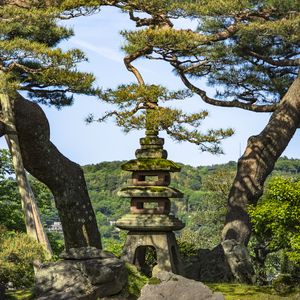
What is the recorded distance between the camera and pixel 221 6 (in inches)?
624

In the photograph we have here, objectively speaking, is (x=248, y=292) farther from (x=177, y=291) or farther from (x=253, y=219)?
(x=177, y=291)

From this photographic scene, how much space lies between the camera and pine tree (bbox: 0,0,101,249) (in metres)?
14.4

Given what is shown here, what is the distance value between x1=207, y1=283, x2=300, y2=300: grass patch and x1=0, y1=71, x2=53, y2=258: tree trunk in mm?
3893

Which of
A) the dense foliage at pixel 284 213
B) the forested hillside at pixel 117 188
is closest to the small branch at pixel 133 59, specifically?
the dense foliage at pixel 284 213

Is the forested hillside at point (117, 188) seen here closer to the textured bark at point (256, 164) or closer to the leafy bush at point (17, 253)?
the textured bark at point (256, 164)

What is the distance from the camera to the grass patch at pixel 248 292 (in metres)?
13.4

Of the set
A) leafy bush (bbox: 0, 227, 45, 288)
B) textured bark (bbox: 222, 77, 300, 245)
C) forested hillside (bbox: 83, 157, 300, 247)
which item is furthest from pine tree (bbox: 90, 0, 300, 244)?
forested hillside (bbox: 83, 157, 300, 247)

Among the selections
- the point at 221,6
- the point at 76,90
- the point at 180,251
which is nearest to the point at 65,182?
the point at 76,90

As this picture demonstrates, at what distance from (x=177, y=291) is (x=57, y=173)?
592 centimetres

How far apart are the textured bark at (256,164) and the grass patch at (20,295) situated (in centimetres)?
529

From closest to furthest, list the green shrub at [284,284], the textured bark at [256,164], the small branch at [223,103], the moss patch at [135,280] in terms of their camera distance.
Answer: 1. the moss patch at [135,280]
2. the green shrub at [284,284]
3. the textured bark at [256,164]
4. the small branch at [223,103]

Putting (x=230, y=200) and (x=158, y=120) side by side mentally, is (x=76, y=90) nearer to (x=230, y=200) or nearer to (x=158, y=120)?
(x=158, y=120)

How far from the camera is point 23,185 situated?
1438 cm

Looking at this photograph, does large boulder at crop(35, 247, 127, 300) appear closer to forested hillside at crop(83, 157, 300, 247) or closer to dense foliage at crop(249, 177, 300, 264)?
dense foliage at crop(249, 177, 300, 264)
